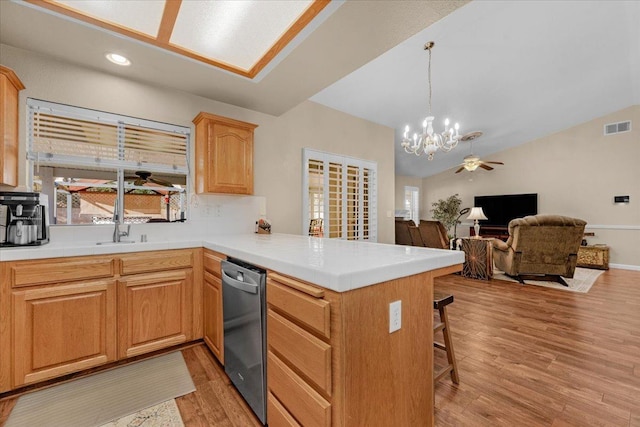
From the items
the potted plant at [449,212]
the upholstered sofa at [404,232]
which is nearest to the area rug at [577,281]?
the upholstered sofa at [404,232]

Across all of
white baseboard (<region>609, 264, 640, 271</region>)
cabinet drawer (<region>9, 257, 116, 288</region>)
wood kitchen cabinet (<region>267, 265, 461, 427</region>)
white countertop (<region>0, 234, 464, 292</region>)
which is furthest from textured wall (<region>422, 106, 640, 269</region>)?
cabinet drawer (<region>9, 257, 116, 288</region>)

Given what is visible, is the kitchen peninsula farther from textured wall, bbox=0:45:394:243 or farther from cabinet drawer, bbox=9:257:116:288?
textured wall, bbox=0:45:394:243

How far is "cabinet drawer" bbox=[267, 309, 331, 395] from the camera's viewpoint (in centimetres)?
95

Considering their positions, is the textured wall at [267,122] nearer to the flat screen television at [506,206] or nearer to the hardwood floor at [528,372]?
the hardwood floor at [528,372]

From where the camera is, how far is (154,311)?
2102 mm

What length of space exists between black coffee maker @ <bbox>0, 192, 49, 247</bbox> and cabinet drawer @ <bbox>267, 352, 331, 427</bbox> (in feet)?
6.46

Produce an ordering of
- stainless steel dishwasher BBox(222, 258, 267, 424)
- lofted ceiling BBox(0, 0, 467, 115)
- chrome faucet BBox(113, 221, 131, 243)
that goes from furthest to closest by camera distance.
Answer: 1. chrome faucet BBox(113, 221, 131, 243)
2. lofted ceiling BBox(0, 0, 467, 115)
3. stainless steel dishwasher BBox(222, 258, 267, 424)

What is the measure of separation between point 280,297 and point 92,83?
2.70 metres

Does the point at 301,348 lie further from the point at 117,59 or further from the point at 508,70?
the point at 508,70

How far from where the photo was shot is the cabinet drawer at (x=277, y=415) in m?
1.15

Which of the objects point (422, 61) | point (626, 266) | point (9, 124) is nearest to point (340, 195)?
point (422, 61)

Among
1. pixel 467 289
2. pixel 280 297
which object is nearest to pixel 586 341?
pixel 467 289

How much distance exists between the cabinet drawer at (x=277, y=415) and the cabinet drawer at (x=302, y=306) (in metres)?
0.46

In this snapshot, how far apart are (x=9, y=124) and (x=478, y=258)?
6081 millimetres
